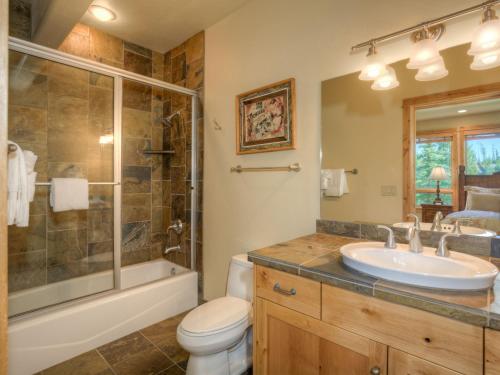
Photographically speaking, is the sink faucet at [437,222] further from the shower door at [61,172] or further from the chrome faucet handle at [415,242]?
the shower door at [61,172]

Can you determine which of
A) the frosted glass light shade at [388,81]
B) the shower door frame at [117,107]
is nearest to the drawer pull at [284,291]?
the frosted glass light shade at [388,81]

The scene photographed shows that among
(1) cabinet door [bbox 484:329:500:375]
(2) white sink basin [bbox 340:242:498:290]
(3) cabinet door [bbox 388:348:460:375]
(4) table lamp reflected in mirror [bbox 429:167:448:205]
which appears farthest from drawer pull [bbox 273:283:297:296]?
(4) table lamp reflected in mirror [bbox 429:167:448:205]

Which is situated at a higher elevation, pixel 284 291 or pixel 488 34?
pixel 488 34

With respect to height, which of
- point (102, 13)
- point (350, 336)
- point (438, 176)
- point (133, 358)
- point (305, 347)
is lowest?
point (133, 358)

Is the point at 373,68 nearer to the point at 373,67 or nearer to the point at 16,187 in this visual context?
the point at 373,67

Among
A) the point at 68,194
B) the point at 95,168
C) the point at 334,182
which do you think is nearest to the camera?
the point at 334,182

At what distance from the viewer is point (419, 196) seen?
142 cm

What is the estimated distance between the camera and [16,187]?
1.49 m

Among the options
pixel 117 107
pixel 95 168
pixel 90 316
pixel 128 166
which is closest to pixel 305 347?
pixel 90 316

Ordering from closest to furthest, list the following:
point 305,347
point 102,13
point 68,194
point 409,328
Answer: point 409,328
point 305,347
point 68,194
point 102,13

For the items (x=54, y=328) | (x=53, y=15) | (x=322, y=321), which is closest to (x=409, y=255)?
(x=322, y=321)

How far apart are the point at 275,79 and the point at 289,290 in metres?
1.48

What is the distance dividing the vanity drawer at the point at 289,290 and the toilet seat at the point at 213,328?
381 millimetres

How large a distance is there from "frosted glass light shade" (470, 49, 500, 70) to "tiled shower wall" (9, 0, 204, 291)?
2.02 meters
